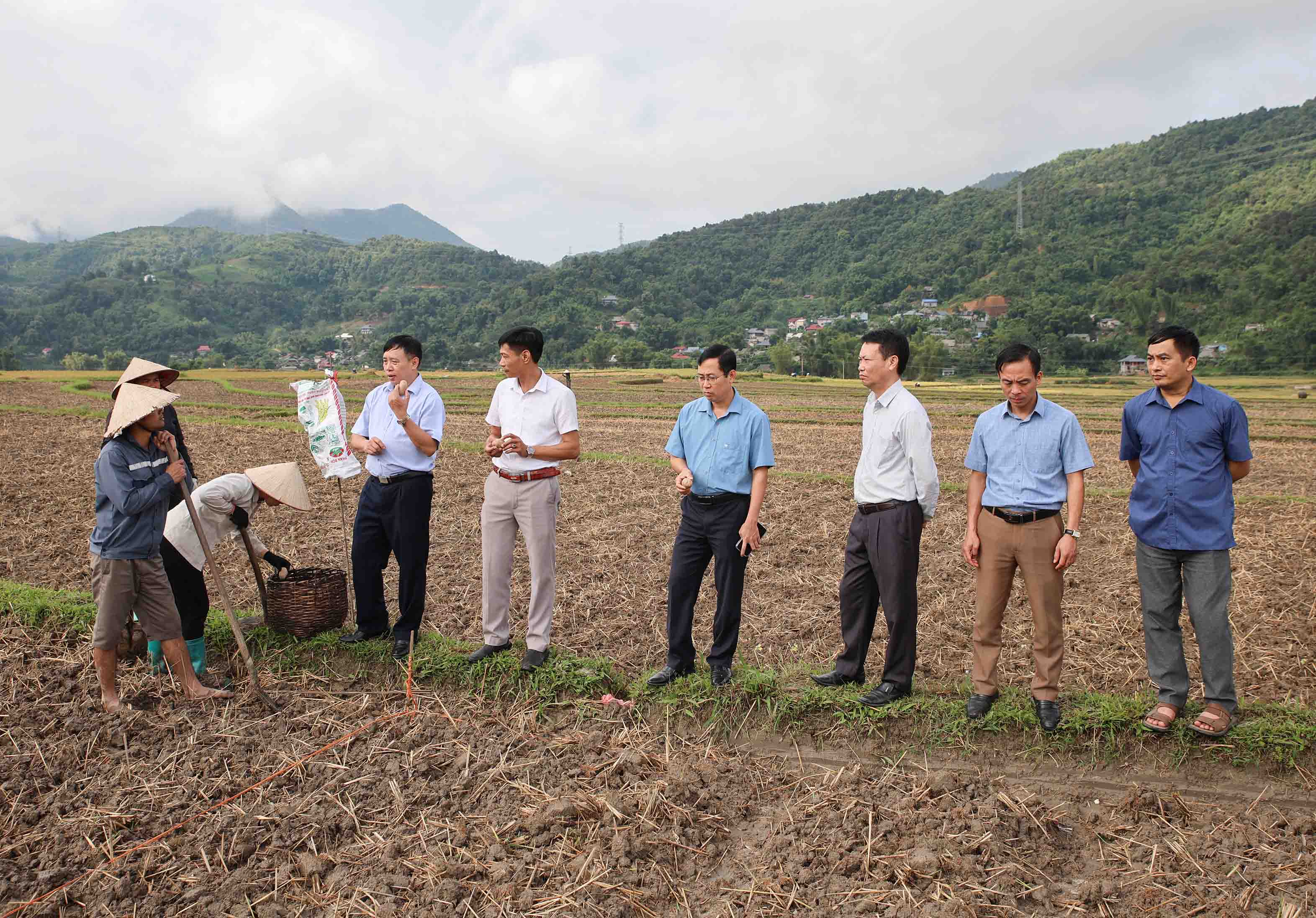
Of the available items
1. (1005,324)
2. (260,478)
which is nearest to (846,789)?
(260,478)

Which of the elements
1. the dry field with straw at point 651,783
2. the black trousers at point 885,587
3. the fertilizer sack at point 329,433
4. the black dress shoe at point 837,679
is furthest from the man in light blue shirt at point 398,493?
the black trousers at point 885,587

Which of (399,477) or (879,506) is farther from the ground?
(399,477)

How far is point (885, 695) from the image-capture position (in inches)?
171

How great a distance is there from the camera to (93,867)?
3371 millimetres

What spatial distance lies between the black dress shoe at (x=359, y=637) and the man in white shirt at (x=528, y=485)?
833 millimetres

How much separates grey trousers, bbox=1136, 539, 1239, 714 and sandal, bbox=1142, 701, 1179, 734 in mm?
26

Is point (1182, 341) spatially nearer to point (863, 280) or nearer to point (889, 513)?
point (889, 513)

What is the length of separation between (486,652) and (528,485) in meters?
1.10

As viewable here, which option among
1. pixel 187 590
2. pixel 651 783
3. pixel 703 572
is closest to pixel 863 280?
pixel 703 572

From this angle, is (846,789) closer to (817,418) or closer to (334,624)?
(334,624)

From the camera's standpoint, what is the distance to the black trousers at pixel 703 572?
4.55 meters

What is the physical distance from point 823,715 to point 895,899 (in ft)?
4.62

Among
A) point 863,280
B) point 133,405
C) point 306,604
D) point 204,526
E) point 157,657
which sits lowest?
point 157,657

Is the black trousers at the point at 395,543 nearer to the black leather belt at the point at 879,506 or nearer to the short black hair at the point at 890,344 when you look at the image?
the black leather belt at the point at 879,506
